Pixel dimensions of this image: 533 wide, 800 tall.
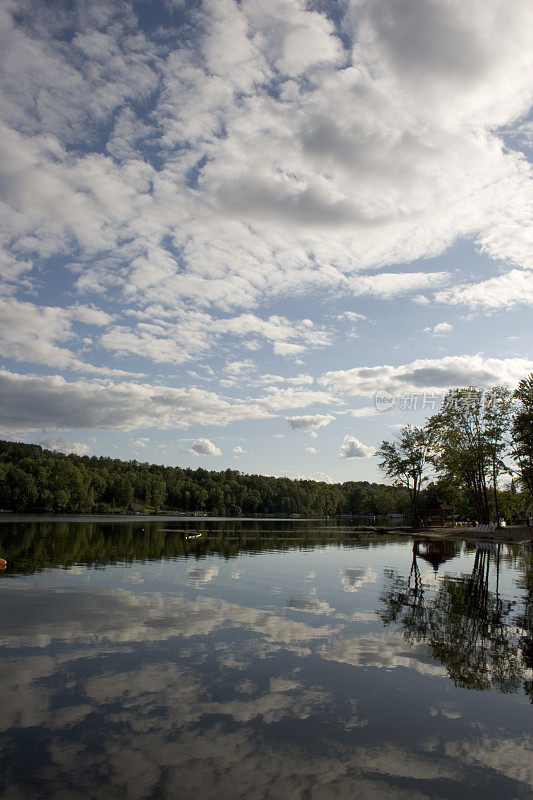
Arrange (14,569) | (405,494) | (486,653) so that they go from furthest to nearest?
1. (405,494)
2. (14,569)
3. (486,653)

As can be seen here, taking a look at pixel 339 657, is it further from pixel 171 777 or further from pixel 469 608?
pixel 469 608

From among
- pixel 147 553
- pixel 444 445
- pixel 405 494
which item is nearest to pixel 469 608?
pixel 147 553

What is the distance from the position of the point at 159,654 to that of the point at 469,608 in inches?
488

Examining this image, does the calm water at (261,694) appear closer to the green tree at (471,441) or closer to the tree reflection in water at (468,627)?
the tree reflection in water at (468,627)

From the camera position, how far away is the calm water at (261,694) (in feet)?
24.4

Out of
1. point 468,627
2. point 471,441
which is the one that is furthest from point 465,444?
point 468,627

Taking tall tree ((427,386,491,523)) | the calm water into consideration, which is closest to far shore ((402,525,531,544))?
tall tree ((427,386,491,523))

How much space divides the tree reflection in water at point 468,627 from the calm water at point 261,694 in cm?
8

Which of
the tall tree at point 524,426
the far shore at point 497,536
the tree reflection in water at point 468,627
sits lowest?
the far shore at point 497,536

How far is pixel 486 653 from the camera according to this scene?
13562mm

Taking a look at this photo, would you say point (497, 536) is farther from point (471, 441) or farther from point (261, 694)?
point (261, 694)

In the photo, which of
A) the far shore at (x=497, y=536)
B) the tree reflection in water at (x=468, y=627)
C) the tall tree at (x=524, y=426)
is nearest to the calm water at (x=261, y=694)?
the tree reflection in water at (x=468, y=627)

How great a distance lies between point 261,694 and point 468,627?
8.72 m

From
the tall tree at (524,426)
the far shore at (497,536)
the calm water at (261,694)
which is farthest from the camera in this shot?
the far shore at (497,536)
